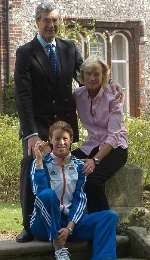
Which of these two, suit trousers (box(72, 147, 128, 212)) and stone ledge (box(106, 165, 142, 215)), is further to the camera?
stone ledge (box(106, 165, 142, 215))

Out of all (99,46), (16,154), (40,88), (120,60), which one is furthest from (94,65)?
(120,60)

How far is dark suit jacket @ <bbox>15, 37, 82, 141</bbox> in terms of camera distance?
5.30 meters

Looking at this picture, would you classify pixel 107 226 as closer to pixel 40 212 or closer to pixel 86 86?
pixel 40 212

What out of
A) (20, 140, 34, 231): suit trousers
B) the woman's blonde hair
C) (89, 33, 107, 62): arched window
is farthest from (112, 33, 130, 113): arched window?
(20, 140, 34, 231): suit trousers

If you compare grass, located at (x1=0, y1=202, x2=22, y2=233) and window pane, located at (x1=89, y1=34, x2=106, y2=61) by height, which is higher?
window pane, located at (x1=89, y1=34, x2=106, y2=61)

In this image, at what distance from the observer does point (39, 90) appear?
539cm

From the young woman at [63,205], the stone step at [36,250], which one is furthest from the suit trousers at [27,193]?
the stone step at [36,250]

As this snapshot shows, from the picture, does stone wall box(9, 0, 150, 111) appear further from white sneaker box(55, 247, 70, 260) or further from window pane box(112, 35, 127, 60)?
white sneaker box(55, 247, 70, 260)

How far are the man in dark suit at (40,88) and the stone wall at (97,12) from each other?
11.6 meters

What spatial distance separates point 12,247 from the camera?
516 centimetres

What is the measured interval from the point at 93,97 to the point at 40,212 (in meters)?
1.12

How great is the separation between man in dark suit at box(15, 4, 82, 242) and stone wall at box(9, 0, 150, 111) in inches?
458

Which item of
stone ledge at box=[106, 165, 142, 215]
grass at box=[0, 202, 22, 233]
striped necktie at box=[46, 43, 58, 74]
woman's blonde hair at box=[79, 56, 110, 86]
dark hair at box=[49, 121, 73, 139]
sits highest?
striped necktie at box=[46, 43, 58, 74]

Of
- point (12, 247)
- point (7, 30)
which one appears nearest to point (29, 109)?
point (12, 247)
